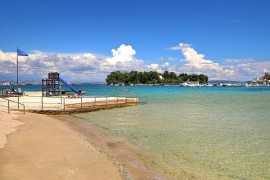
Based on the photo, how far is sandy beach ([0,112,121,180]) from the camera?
885 cm

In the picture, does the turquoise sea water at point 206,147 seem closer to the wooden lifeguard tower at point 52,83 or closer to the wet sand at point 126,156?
the wet sand at point 126,156

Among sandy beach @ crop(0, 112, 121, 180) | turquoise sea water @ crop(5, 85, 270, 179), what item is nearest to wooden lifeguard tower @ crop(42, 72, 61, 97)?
turquoise sea water @ crop(5, 85, 270, 179)

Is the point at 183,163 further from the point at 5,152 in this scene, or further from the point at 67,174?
the point at 5,152

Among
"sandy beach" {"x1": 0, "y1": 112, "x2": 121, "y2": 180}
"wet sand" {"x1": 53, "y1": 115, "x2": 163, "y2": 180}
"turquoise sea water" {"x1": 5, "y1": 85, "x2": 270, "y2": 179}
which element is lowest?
"turquoise sea water" {"x1": 5, "y1": 85, "x2": 270, "y2": 179}

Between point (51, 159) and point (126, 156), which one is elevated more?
point (51, 159)

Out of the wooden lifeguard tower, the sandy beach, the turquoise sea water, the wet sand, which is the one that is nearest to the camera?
the sandy beach

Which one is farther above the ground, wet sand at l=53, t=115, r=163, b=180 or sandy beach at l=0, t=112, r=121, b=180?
sandy beach at l=0, t=112, r=121, b=180

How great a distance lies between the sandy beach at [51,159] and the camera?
29.0 feet

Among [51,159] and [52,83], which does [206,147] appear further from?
[52,83]

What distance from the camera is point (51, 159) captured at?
10.6 metres

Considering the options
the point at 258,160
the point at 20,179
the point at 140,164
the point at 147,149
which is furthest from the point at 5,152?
the point at 258,160

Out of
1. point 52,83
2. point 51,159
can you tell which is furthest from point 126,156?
point 52,83

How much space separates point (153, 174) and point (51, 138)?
275 inches

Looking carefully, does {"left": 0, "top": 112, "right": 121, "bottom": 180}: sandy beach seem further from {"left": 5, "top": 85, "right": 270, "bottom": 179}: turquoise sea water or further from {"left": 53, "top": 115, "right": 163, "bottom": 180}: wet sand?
{"left": 5, "top": 85, "right": 270, "bottom": 179}: turquoise sea water
